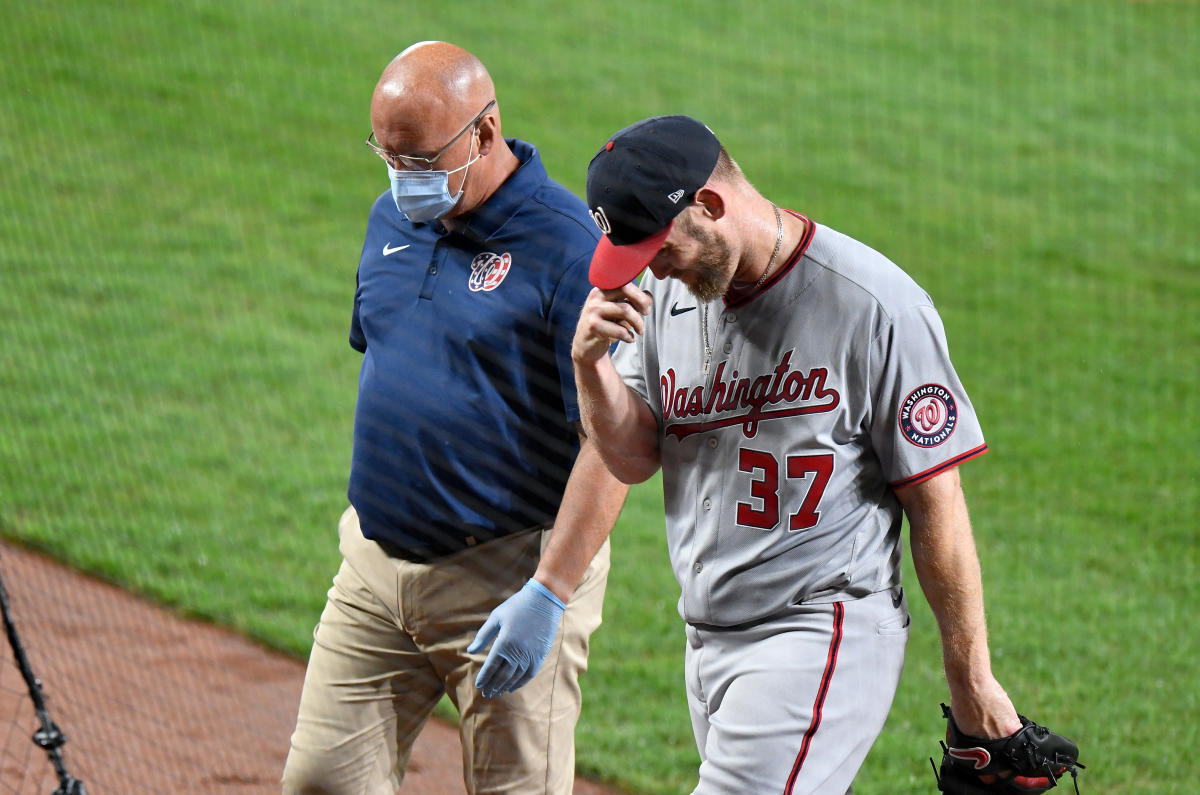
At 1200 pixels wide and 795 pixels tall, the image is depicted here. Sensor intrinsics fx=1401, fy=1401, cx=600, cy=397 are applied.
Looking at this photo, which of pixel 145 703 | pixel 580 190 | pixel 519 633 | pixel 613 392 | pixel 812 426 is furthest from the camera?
pixel 580 190

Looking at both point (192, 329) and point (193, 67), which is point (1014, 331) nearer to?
point (192, 329)

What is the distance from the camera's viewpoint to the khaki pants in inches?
114

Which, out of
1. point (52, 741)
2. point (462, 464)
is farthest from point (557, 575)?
point (52, 741)

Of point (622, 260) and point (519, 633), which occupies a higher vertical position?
point (622, 260)

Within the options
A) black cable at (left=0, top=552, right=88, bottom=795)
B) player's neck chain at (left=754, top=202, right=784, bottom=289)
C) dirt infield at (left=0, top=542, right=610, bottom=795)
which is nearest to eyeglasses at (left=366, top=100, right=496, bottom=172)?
player's neck chain at (left=754, top=202, right=784, bottom=289)

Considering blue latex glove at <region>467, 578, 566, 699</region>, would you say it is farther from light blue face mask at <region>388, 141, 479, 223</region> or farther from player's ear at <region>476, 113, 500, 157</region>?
player's ear at <region>476, 113, 500, 157</region>

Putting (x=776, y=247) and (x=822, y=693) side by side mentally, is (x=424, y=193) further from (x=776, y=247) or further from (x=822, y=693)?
(x=822, y=693)

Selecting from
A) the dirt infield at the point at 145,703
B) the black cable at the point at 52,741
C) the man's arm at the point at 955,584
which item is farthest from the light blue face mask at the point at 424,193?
the dirt infield at the point at 145,703

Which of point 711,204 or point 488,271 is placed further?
point 488,271

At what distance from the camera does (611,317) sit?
2.35 meters

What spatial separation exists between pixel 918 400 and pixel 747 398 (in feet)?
0.97

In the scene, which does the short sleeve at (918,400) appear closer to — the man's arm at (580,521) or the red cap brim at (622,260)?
the red cap brim at (622,260)

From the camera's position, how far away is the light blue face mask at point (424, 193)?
9.31ft

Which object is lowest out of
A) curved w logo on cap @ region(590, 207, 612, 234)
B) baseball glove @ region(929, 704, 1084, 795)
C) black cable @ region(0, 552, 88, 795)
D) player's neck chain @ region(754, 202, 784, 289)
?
black cable @ region(0, 552, 88, 795)
